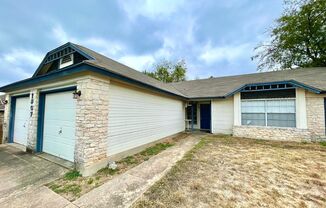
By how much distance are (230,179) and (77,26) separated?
11390 mm

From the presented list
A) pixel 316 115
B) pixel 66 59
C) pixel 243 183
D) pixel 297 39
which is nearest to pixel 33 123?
pixel 66 59

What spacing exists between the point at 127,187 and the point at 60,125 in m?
3.69

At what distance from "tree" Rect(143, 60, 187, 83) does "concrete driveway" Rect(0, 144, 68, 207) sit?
86.4 ft

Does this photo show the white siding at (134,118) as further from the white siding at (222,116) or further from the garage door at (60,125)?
the white siding at (222,116)

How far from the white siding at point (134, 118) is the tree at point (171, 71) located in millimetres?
21639

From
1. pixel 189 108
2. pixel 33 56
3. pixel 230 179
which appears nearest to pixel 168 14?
pixel 189 108

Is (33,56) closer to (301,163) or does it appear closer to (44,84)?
(44,84)

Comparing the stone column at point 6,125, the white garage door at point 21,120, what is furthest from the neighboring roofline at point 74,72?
the stone column at point 6,125

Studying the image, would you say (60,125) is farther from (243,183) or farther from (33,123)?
(243,183)

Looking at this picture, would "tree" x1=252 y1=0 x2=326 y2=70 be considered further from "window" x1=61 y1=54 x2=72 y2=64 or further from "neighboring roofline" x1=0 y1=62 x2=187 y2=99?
"window" x1=61 y1=54 x2=72 y2=64

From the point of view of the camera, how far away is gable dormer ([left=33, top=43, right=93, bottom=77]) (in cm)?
566

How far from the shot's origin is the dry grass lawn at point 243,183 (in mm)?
2758

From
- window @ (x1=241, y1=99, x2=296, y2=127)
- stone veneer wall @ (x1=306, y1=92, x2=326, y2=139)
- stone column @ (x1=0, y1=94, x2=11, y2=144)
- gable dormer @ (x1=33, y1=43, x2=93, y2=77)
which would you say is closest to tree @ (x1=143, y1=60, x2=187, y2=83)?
window @ (x1=241, y1=99, x2=296, y2=127)

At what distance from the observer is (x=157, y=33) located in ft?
44.8
